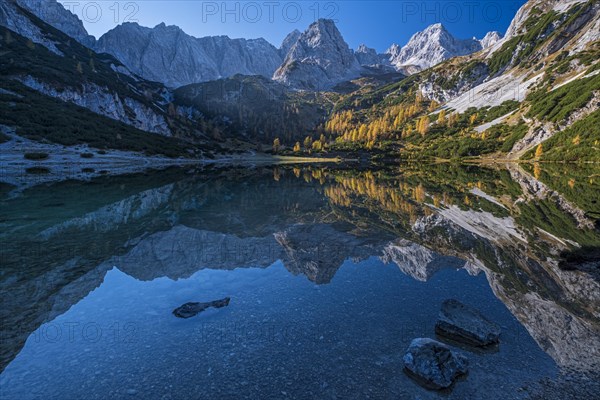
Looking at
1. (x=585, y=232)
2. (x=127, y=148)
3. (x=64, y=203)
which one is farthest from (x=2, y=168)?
(x=585, y=232)

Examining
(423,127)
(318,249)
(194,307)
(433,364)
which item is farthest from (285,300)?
(423,127)

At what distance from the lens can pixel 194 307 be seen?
12.6 m

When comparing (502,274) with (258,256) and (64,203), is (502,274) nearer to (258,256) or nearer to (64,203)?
(258,256)

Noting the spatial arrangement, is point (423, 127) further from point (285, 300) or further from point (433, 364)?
point (433, 364)

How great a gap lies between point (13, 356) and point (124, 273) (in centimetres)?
732

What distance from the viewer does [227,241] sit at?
2281cm

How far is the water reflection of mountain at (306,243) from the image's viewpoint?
480 inches

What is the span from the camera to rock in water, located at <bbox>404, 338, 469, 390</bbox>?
8156mm

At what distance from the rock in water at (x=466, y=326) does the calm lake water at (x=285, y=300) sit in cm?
41

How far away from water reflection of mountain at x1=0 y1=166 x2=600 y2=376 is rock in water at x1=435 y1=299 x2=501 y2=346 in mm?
1646

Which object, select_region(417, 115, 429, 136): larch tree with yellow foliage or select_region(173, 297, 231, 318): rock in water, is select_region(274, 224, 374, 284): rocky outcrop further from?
select_region(417, 115, 429, 136): larch tree with yellow foliage

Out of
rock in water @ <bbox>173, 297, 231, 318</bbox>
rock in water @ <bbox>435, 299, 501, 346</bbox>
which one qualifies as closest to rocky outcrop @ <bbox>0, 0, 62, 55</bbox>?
rock in water @ <bbox>173, 297, 231, 318</bbox>

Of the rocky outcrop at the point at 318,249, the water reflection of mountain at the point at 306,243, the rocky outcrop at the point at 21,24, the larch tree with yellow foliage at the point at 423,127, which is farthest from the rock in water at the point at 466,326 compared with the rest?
the rocky outcrop at the point at 21,24

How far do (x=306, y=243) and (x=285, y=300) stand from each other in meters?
8.66
